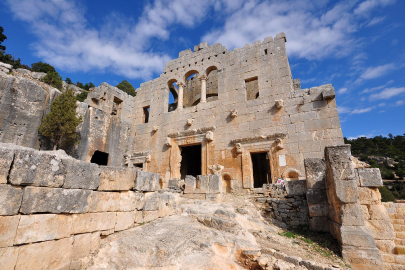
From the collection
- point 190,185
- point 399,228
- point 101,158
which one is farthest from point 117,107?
point 399,228

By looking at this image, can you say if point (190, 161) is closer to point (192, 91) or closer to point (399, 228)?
point (192, 91)

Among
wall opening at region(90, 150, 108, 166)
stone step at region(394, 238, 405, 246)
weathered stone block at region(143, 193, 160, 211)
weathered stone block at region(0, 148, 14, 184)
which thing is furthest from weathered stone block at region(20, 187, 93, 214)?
wall opening at region(90, 150, 108, 166)

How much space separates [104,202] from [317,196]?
5.25 metres

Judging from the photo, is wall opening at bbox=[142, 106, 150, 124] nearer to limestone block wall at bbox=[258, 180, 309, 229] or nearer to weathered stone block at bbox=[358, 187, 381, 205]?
limestone block wall at bbox=[258, 180, 309, 229]

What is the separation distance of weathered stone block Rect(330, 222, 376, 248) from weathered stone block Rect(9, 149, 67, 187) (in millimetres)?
5521

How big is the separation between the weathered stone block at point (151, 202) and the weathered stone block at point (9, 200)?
7.99ft

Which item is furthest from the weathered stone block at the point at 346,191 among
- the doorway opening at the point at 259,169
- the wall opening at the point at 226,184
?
the doorway opening at the point at 259,169

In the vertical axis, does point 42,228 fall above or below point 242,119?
below

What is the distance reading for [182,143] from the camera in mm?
12602

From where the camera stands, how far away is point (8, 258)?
2.72 m

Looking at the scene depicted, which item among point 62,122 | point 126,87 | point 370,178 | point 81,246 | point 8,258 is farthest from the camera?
point 126,87

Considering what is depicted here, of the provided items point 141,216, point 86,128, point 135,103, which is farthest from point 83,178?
point 135,103

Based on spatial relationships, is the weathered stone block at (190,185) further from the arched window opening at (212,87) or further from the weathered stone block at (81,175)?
the arched window opening at (212,87)

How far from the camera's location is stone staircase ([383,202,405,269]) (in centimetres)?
459
